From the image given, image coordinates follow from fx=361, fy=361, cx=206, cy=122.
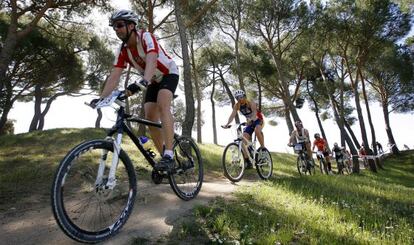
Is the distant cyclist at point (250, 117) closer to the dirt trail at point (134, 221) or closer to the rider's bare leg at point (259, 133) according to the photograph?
the rider's bare leg at point (259, 133)

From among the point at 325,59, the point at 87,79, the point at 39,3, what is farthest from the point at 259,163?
the point at 325,59

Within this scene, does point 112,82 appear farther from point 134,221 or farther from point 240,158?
point 240,158

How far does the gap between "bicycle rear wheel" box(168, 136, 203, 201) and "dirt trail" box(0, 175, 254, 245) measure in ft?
0.45

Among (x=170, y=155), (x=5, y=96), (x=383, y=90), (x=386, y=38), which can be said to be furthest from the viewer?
(x=383, y=90)

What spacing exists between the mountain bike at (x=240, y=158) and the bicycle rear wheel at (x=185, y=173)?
2.56 metres

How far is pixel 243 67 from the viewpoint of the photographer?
91.1 feet

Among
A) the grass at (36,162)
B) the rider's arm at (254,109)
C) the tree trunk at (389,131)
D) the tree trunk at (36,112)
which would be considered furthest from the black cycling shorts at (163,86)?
the tree trunk at (389,131)

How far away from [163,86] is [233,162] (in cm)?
426

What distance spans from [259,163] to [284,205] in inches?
158

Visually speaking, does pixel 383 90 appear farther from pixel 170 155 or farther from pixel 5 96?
pixel 170 155

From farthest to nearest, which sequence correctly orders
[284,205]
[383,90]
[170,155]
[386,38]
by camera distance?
[383,90] → [386,38] → [284,205] → [170,155]

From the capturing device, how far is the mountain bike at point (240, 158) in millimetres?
8104

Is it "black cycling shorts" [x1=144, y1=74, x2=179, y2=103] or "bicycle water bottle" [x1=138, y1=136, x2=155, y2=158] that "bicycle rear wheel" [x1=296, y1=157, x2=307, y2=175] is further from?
"bicycle water bottle" [x1=138, y1=136, x2=155, y2=158]

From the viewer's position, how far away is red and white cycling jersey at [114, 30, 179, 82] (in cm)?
411
